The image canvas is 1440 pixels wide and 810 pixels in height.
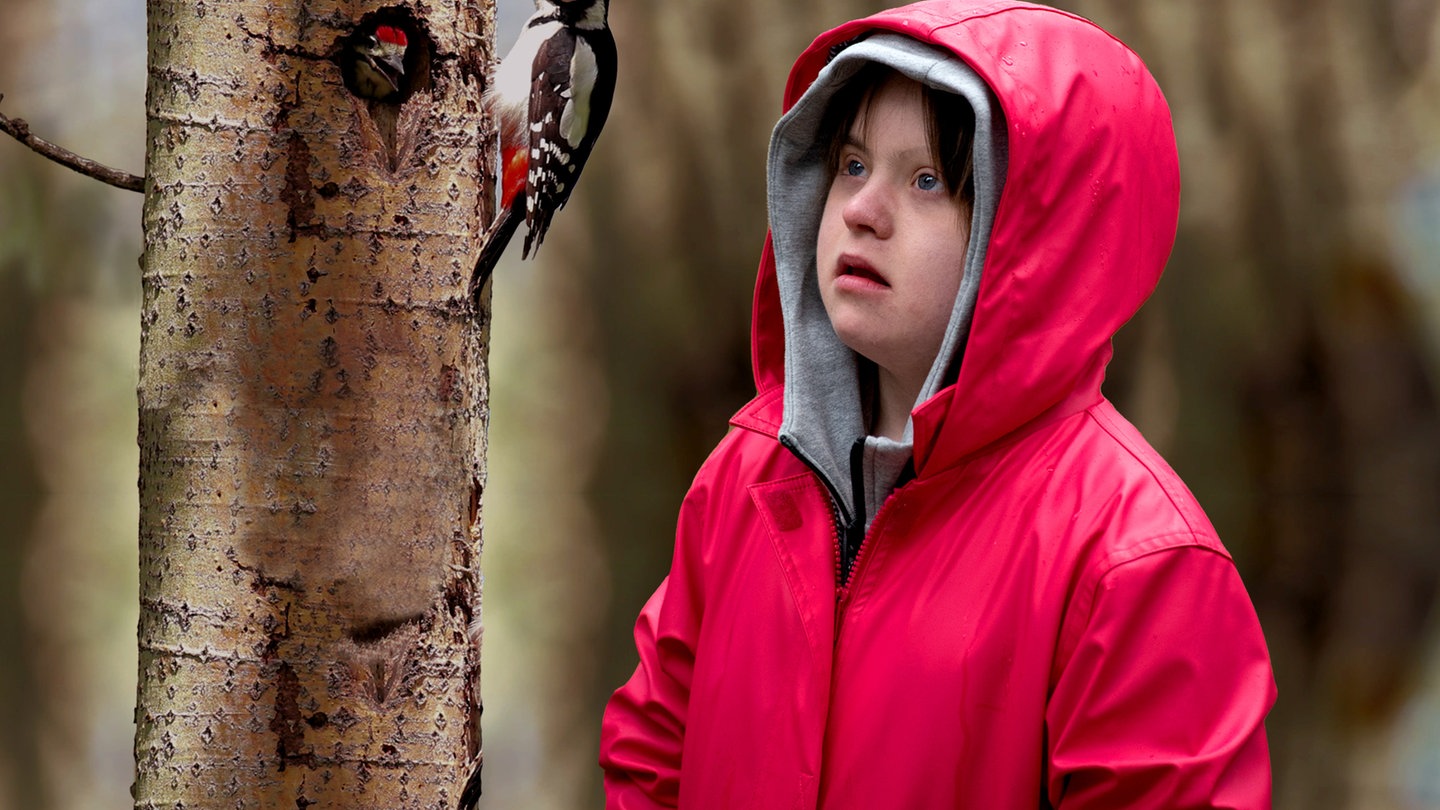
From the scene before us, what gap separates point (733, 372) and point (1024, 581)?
0.81 meters

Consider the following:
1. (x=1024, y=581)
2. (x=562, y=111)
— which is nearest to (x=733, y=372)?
(x=562, y=111)

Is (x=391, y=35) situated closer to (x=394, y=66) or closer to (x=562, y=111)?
(x=394, y=66)

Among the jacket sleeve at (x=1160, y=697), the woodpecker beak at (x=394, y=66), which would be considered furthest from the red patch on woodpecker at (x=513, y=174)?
the jacket sleeve at (x=1160, y=697)

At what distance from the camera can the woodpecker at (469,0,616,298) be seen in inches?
41.1

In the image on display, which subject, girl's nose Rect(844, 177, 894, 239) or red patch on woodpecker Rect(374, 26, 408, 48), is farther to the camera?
red patch on woodpecker Rect(374, 26, 408, 48)

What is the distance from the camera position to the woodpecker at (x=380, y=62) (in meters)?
0.94

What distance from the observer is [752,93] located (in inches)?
59.0

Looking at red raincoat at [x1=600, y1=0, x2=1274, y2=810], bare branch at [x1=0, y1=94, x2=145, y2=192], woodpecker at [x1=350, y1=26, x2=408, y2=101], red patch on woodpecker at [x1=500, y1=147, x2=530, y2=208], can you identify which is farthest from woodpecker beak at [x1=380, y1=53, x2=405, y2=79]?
red raincoat at [x1=600, y1=0, x2=1274, y2=810]

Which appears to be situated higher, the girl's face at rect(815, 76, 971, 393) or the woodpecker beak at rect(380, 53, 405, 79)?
the woodpecker beak at rect(380, 53, 405, 79)

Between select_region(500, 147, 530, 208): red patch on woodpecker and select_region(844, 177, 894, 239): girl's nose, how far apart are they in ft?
1.32

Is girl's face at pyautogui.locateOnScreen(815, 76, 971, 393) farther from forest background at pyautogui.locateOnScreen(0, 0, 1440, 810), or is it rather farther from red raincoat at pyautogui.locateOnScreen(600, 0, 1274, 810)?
forest background at pyautogui.locateOnScreen(0, 0, 1440, 810)

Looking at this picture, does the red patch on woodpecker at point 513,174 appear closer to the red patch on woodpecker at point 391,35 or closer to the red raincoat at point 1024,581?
the red patch on woodpecker at point 391,35

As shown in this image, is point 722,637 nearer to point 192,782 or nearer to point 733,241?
point 192,782

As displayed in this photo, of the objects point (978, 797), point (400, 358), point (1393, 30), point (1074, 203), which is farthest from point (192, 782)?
point (1393, 30)
